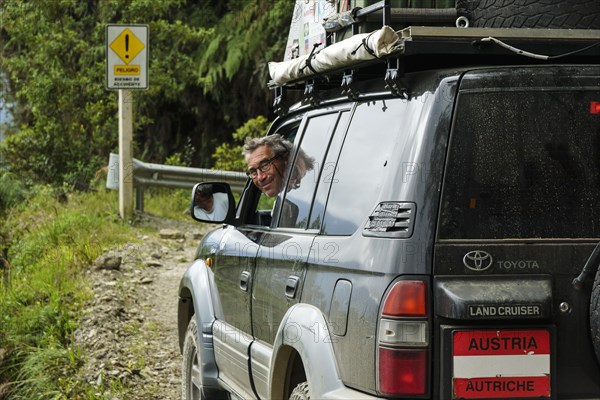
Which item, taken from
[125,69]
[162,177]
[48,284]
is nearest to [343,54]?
[48,284]

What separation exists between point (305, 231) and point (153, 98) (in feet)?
53.4

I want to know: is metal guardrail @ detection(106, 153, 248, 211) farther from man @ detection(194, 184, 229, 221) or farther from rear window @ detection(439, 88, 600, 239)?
rear window @ detection(439, 88, 600, 239)

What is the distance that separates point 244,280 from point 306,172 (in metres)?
0.77

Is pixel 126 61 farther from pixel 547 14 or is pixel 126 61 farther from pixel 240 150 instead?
pixel 547 14

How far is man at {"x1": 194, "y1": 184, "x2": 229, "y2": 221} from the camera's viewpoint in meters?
5.93

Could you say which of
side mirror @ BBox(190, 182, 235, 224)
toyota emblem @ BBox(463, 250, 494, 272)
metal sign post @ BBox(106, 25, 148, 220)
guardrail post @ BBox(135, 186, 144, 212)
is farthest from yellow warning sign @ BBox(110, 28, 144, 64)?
toyota emblem @ BBox(463, 250, 494, 272)

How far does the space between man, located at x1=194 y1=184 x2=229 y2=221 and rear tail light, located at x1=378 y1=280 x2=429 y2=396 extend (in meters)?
2.40

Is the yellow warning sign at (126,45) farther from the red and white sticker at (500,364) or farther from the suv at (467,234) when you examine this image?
the red and white sticker at (500,364)

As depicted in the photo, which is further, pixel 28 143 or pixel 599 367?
pixel 28 143

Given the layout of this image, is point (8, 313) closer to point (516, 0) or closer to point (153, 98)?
point (516, 0)

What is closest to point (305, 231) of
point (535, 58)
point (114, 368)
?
point (535, 58)

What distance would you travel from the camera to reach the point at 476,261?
3.72 m

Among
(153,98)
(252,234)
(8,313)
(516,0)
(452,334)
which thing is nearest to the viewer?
(452,334)

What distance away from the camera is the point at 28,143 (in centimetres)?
1928
